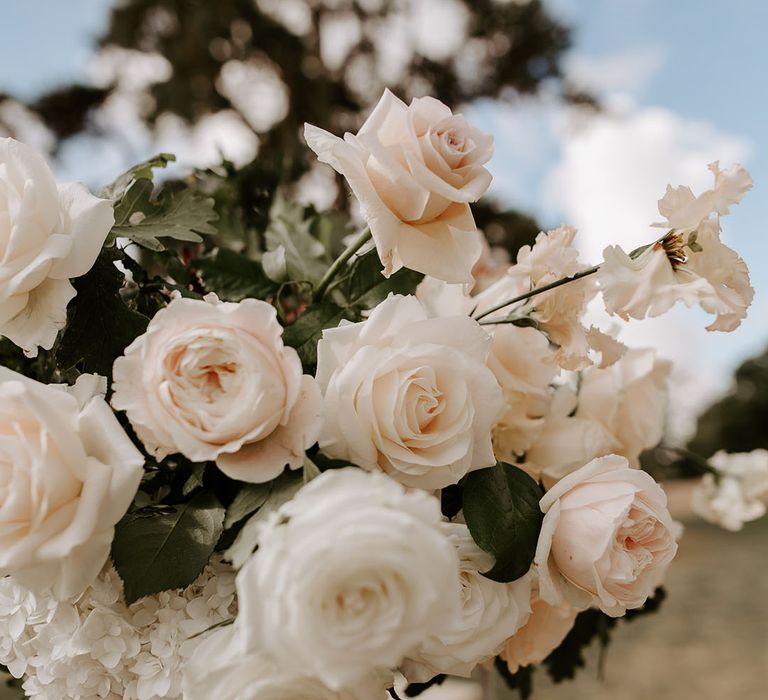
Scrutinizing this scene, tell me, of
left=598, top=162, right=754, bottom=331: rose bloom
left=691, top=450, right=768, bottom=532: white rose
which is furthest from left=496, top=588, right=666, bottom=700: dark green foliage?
left=598, top=162, right=754, bottom=331: rose bloom

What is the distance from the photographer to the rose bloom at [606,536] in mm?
→ 293

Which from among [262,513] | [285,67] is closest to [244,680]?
[262,513]

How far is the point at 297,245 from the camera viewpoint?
1.47 feet

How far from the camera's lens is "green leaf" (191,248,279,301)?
406 millimetres

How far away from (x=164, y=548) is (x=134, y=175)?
192mm

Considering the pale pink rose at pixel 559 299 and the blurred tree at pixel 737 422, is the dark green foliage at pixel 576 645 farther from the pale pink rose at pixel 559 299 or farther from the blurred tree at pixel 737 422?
the blurred tree at pixel 737 422

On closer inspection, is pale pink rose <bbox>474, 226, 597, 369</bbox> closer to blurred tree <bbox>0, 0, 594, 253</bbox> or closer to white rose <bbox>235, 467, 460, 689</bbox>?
white rose <bbox>235, 467, 460, 689</bbox>

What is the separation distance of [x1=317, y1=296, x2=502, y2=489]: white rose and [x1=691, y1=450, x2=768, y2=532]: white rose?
380 millimetres

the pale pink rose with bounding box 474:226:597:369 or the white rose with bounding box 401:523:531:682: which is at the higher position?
the pale pink rose with bounding box 474:226:597:369

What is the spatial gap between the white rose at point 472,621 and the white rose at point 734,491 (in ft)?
1.10

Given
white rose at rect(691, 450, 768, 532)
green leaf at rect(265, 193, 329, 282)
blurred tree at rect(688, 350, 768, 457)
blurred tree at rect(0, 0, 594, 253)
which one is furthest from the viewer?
blurred tree at rect(688, 350, 768, 457)

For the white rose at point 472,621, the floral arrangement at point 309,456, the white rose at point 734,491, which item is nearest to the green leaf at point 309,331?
the floral arrangement at point 309,456

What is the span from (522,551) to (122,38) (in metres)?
3.81

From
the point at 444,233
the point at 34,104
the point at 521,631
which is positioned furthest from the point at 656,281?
the point at 34,104
